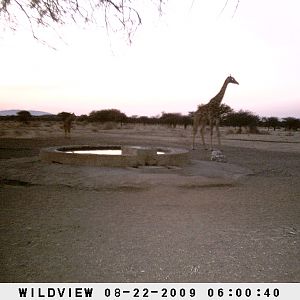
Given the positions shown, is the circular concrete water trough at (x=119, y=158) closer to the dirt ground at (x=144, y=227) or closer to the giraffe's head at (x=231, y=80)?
the dirt ground at (x=144, y=227)

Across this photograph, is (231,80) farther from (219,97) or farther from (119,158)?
(119,158)

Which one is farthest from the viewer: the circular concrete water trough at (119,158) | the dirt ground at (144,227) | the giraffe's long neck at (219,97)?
the giraffe's long neck at (219,97)

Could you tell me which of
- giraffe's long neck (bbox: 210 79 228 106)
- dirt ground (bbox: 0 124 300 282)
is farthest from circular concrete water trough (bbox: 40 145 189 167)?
giraffe's long neck (bbox: 210 79 228 106)

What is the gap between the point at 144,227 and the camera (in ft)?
16.6

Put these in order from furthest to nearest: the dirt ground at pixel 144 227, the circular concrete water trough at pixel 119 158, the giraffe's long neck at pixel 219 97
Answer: the giraffe's long neck at pixel 219 97, the circular concrete water trough at pixel 119 158, the dirt ground at pixel 144 227

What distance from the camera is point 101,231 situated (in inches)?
191

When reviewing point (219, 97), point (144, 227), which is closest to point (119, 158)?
point (144, 227)

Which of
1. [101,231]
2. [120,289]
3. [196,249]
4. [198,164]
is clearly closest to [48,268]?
[120,289]

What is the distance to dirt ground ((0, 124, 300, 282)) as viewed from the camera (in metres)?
3.64

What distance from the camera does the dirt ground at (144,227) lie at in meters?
3.64

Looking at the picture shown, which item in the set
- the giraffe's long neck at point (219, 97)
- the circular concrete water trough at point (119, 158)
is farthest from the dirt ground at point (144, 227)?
the giraffe's long neck at point (219, 97)

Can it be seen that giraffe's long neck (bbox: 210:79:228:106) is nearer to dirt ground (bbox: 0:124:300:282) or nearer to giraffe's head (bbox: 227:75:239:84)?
giraffe's head (bbox: 227:75:239:84)

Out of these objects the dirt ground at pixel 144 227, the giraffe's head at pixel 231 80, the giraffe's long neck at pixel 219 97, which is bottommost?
the dirt ground at pixel 144 227

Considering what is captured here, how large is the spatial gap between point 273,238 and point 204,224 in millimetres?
991
